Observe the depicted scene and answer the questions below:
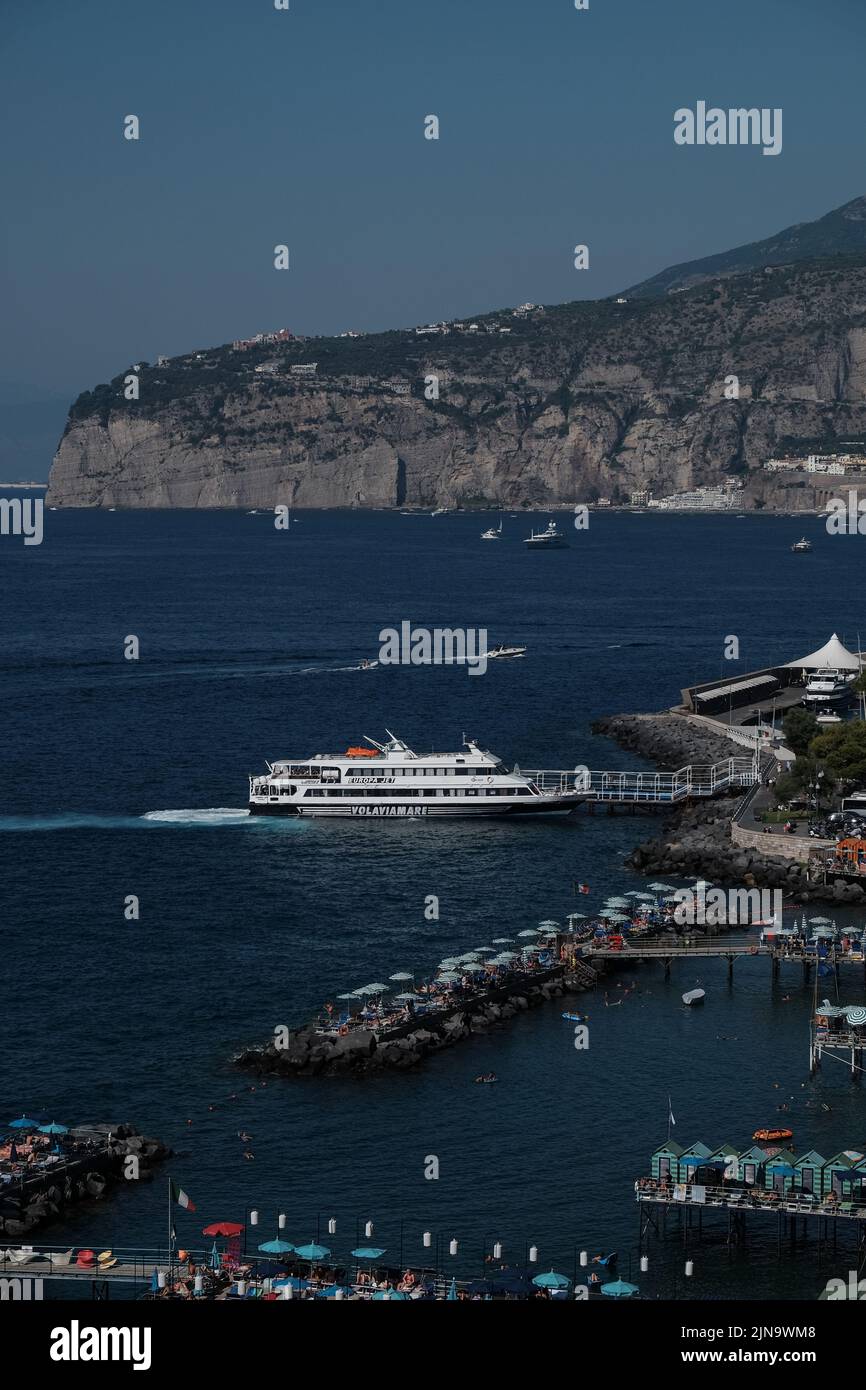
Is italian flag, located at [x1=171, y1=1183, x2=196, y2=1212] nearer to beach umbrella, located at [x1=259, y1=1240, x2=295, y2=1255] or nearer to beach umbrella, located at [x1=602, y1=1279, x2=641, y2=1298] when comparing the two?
beach umbrella, located at [x1=259, y1=1240, x2=295, y2=1255]

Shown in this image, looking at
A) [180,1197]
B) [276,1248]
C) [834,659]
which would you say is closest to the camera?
[276,1248]

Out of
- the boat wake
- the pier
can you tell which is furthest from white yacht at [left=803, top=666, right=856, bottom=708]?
the boat wake

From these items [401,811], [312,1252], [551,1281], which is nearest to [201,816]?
[401,811]

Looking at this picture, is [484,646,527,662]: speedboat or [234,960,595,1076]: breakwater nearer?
[234,960,595,1076]: breakwater

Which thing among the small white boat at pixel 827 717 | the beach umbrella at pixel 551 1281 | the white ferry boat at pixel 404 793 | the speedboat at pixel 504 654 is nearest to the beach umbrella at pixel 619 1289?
the beach umbrella at pixel 551 1281

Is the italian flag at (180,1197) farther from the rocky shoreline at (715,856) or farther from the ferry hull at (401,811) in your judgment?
the ferry hull at (401,811)

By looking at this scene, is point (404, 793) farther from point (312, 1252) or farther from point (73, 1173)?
point (312, 1252)
